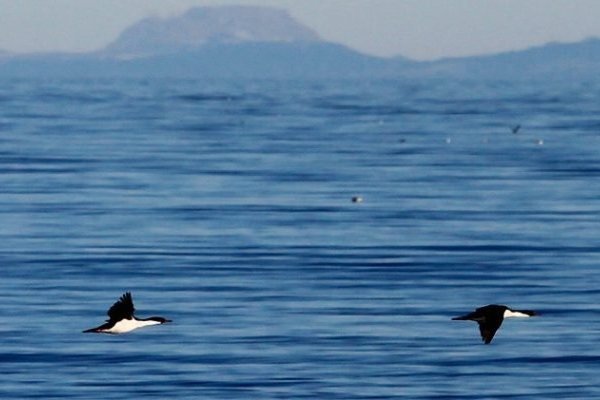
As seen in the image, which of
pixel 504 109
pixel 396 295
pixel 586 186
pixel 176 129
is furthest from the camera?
pixel 504 109

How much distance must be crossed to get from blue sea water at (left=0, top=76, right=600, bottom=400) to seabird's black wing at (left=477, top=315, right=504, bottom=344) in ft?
3.96

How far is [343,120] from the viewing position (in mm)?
95812

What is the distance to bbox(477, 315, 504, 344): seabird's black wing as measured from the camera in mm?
19406

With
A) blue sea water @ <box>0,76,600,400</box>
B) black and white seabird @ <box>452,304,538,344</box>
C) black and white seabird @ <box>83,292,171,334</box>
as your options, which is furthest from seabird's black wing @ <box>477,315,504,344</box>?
black and white seabird @ <box>83,292,171,334</box>

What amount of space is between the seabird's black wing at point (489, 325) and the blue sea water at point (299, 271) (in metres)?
1.21

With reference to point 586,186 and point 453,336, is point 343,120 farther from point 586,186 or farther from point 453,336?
point 453,336

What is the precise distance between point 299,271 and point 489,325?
10858mm

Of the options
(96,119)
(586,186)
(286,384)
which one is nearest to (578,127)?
(96,119)

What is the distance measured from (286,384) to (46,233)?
1551 centimetres

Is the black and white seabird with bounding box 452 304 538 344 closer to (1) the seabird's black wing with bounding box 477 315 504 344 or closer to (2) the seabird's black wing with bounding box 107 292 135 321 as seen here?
(1) the seabird's black wing with bounding box 477 315 504 344

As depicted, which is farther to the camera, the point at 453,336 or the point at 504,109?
the point at 504,109

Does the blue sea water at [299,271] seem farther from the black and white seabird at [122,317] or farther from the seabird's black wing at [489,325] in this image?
the black and white seabird at [122,317]

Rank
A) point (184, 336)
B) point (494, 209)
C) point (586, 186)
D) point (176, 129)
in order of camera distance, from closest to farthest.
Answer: point (184, 336)
point (494, 209)
point (586, 186)
point (176, 129)

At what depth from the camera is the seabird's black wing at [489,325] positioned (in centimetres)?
1941
